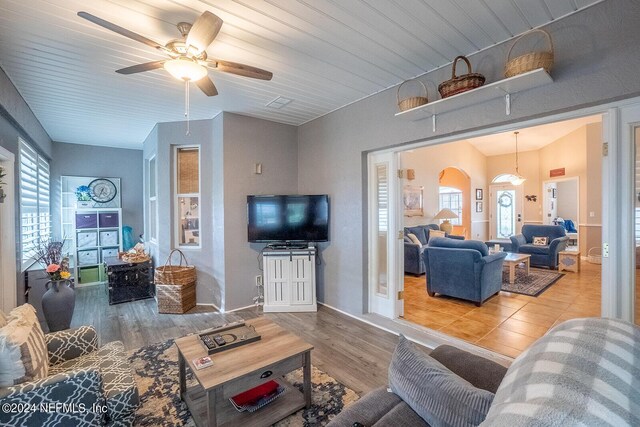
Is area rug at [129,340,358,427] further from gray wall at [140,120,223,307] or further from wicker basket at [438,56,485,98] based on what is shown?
wicker basket at [438,56,485,98]

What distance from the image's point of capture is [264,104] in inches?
138

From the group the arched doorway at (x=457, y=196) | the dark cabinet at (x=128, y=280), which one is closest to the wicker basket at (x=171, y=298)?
the dark cabinet at (x=128, y=280)

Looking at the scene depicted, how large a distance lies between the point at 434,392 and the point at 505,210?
32.3 ft

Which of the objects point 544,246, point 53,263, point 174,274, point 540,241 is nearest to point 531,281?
point 544,246

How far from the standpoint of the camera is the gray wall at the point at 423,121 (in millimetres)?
1799

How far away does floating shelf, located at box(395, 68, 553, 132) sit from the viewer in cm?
194

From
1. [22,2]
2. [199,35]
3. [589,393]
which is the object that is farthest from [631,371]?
[22,2]

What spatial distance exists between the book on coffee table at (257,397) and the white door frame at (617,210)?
7.63 feet

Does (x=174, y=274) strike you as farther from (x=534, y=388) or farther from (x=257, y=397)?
(x=534, y=388)

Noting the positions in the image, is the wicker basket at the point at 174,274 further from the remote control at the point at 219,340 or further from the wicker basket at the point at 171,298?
the remote control at the point at 219,340

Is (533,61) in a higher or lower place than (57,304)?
higher

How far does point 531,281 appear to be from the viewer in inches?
199

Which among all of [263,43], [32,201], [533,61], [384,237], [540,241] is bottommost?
[540,241]

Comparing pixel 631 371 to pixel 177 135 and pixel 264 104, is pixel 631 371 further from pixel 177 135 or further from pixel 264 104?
pixel 177 135
